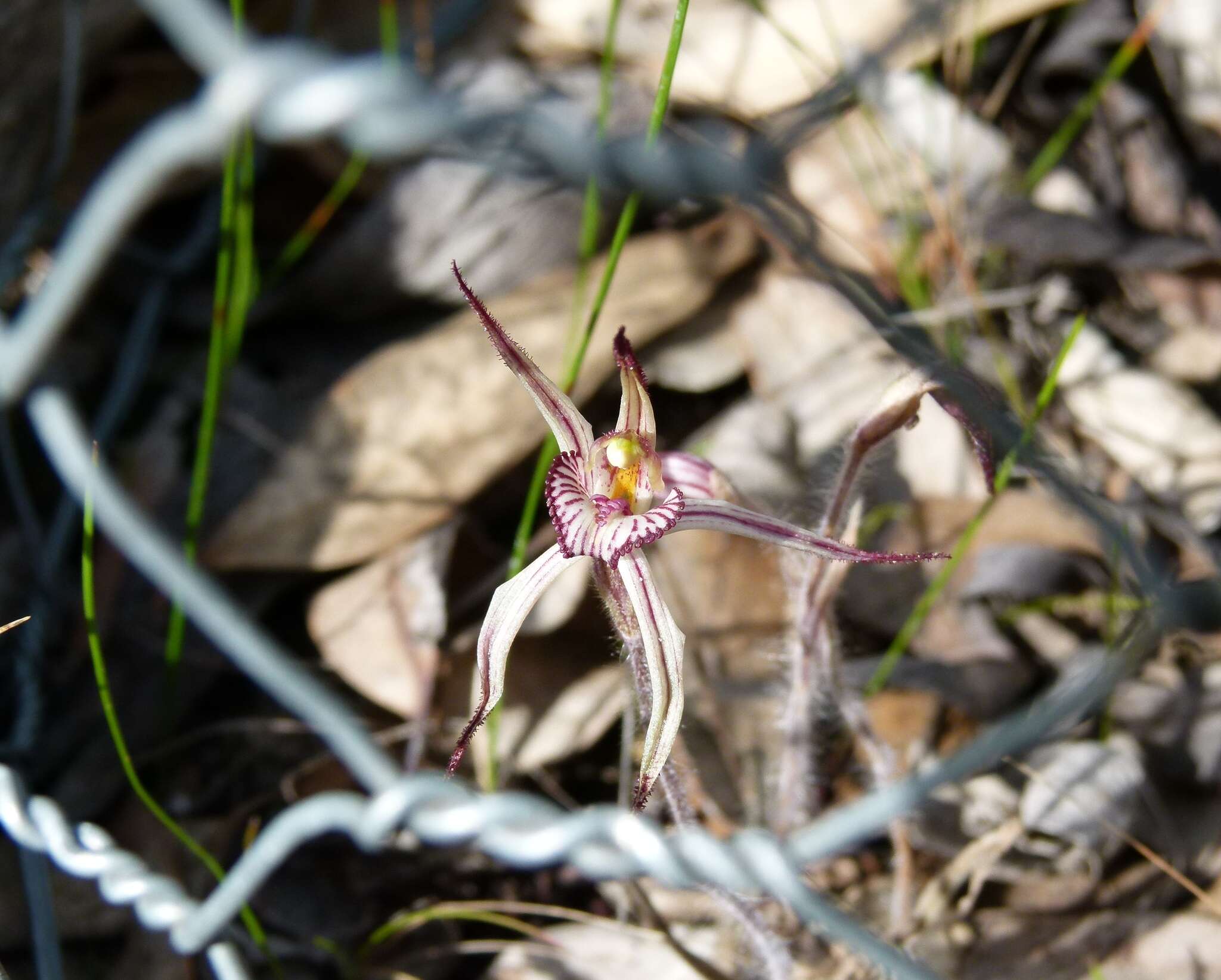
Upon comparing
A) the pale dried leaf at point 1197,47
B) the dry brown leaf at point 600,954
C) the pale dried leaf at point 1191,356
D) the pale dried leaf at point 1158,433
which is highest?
the pale dried leaf at point 1197,47

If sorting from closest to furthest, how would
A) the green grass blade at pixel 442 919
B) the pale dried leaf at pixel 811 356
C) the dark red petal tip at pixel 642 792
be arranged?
the dark red petal tip at pixel 642 792
the green grass blade at pixel 442 919
the pale dried leaf at pixel 811 356

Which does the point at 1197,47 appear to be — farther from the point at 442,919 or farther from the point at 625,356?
the point at 442,919

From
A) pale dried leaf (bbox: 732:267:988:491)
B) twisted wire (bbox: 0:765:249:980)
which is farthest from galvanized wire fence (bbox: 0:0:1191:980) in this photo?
pale dried leaf (bbox: 732:267:988:491)

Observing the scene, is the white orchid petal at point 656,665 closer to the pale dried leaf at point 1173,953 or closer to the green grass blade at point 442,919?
the green grass blade at point 442,919

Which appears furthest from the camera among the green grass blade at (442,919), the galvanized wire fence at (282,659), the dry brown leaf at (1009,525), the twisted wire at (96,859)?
the dry brown leaf at (1009,525)

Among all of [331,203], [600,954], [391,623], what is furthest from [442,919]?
[331,203]

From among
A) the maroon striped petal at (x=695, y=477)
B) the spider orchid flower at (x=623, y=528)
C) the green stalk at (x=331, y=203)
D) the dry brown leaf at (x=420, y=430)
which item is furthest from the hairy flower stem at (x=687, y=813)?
the green stalk at (x=331, y=203)

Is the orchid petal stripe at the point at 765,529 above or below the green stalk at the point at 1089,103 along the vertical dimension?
below

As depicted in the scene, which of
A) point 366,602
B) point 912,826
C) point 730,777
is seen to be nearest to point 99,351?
point 366,602
